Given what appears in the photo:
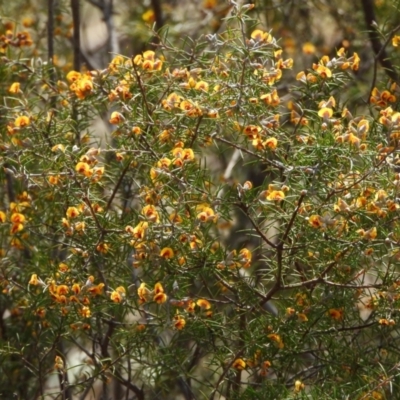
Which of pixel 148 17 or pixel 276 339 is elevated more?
pixel 148 17

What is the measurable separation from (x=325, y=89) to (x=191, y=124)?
18.7 inches

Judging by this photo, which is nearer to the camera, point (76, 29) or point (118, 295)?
point (118, 295)

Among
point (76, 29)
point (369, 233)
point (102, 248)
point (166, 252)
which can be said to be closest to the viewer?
point (369, 233)

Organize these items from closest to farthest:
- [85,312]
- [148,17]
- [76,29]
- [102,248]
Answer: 1. [85,312]
2. [102,248]
3. [76,29]
4. [148,17]

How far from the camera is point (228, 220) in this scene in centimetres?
262

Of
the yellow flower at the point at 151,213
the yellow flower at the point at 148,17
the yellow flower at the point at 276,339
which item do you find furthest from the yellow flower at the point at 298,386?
the yellow flower at the point at 148,17

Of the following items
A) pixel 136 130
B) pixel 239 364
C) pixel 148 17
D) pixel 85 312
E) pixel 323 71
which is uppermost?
pixel 323 71

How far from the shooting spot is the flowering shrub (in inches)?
93.8

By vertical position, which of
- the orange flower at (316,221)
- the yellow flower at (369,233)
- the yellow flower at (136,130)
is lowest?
the yellow flower at (369,233)

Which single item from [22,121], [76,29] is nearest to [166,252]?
[22,121]

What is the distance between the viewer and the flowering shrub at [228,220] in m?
2.38

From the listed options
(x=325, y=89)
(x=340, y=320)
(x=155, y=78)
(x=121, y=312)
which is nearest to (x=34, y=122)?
(x=155, y=78)

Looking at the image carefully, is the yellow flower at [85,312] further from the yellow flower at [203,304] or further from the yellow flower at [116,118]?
the yellow flower at [116,118]

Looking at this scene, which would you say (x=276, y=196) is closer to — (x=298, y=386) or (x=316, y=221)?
(x=316, y=221)
